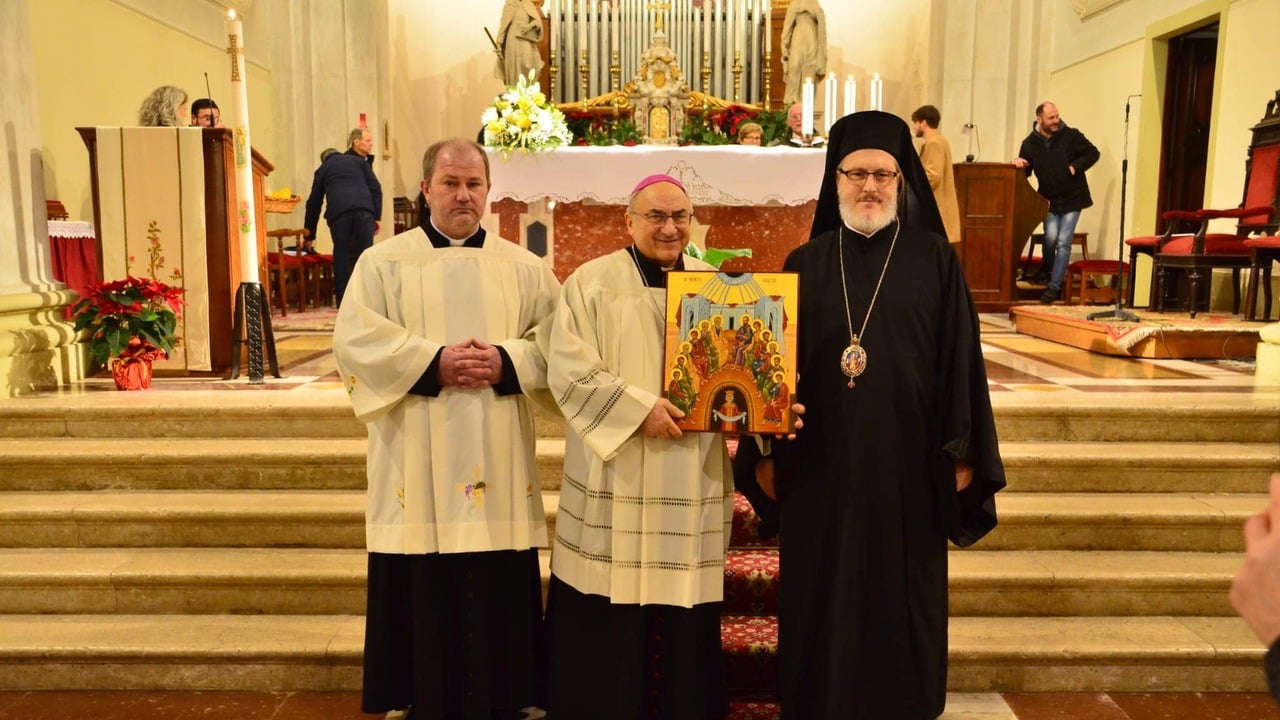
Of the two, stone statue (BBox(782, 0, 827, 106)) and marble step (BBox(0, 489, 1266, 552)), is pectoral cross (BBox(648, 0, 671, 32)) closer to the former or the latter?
stone statue (BBox(782, 0, 827, 106))

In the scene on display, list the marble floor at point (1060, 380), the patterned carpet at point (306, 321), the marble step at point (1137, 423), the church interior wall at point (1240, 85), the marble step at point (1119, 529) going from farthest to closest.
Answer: the church interior wall at point (1240, 85) < the patterned carpet at point (306, 321) < the marble floor at point (1060, 380) < the marble step at point (1137, 423) < the marble step at point (1119, 529)

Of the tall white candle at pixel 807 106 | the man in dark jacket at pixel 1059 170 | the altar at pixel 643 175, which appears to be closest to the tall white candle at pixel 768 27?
the man in dark jacket at pixel 1059 170

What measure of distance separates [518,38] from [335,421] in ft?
29.6

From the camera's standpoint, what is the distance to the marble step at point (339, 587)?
3.70m

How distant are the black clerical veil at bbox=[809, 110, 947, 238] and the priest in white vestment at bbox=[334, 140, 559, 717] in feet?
3.23

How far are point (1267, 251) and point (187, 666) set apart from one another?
311 inches

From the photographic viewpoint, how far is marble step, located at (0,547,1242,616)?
370 cm

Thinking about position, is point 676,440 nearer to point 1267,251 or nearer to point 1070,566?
point 1070,566

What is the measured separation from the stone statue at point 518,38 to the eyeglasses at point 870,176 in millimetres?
10360

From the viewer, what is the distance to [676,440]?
2.73 metres

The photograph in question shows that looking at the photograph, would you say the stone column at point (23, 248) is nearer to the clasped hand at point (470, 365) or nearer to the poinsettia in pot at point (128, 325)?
the poinsettia in pot at point (128, 325)

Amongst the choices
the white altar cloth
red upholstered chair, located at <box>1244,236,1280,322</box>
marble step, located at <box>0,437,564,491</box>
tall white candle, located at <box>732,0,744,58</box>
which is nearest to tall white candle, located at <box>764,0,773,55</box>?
tall white candle, located at <box>732,0,744,58</box>

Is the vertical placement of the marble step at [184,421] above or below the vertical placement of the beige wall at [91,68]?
below

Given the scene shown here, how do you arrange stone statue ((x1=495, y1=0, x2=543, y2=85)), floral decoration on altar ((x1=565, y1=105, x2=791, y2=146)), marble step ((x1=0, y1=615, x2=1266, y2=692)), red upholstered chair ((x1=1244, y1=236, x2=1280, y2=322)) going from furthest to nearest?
stone statue ((x1=495, y1=0, x2=543, y2=85))
floral decoration on altar ((x1=565, y1=105, x2=791, y2=146))
red upholstered chair ((x1=1244, y1=236, x2=1280, y2=322))
marble step ((x1=0, y1=615, x2=1266, y2=692))
